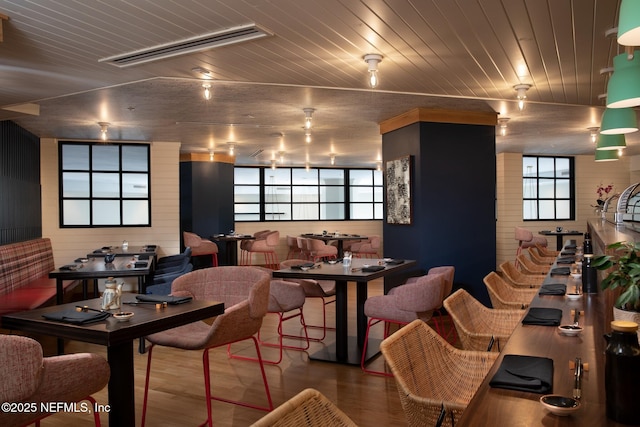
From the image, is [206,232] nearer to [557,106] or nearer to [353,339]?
[353,339]

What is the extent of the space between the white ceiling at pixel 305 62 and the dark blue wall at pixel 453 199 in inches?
16.9

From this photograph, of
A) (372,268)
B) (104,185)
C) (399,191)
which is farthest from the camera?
(104,185)

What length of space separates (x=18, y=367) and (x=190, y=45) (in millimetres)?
2689

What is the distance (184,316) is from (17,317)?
85cm

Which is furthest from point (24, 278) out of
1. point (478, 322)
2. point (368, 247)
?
point (368, 247)

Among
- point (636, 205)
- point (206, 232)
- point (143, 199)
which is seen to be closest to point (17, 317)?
point (636, 205)

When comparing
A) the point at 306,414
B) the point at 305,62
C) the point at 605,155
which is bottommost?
the point at 306,414

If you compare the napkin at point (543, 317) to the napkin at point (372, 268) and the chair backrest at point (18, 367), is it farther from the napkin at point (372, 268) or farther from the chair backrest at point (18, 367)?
the chair backrest at point (18, 367)

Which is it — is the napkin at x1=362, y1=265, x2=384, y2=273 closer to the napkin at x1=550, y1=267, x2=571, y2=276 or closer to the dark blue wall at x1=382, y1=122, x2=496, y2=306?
the napkin at x1=550, y1=267, x2=571, y2=276

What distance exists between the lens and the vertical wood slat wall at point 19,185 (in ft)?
21.9

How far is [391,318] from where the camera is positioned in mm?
4215

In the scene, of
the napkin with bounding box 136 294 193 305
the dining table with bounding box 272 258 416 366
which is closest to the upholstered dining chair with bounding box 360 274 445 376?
the dining table with bounding box 272 258 416 366

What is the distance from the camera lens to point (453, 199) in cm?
682

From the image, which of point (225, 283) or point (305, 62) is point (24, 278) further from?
point (305, 62)
